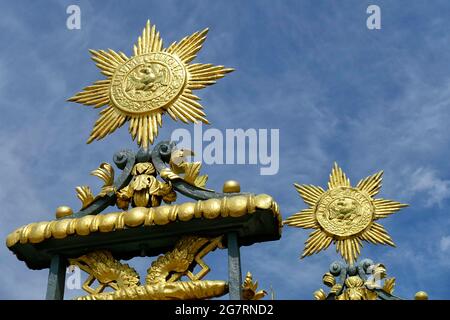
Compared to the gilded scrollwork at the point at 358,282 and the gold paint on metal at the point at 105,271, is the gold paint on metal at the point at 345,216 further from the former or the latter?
the gold paint on metal at the point at 105,271

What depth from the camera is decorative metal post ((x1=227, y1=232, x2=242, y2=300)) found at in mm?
7188

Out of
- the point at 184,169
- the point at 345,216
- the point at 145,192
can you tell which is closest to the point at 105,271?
the point at 145,192

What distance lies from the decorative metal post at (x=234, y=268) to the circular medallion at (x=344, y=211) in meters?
4.20

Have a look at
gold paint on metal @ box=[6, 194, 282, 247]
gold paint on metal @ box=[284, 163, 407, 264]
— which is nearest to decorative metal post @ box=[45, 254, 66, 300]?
gold paint on metal @ box=[6, 194, 282, 247]

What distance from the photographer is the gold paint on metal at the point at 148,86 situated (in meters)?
8.16

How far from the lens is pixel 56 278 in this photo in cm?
Answer: 780

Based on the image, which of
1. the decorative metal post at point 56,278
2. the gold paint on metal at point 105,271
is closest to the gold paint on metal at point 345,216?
the gold paint on metal at point 105,271

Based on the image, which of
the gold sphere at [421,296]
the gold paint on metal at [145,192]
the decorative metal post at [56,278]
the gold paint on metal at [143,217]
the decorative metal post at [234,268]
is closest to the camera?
the decorative metal post at [234,268]

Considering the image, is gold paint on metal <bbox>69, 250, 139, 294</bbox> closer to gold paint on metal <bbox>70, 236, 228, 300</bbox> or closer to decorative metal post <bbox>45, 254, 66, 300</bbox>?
gold paint on metal <bbox>70, 236, 228, 300</bbox>
